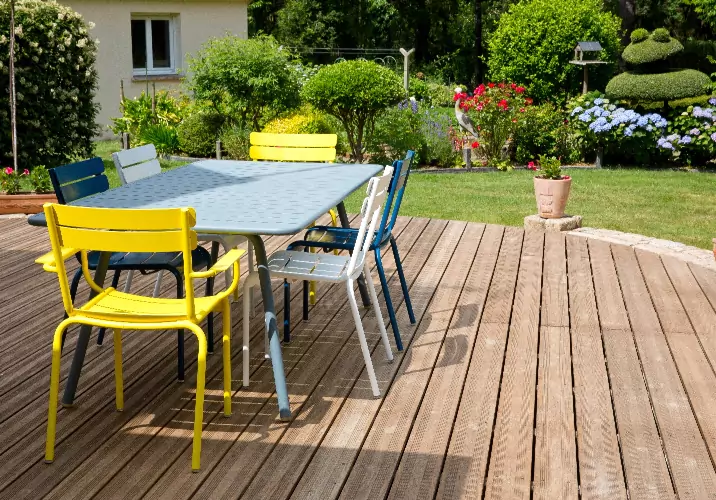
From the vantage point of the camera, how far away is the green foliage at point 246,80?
1112cm

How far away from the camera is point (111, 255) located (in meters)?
4.18

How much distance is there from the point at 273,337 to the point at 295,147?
2.26 metres

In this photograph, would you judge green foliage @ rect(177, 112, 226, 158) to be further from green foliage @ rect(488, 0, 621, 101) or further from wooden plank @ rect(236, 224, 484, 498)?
wooden plank @ rect(236, 224, 484, 498)

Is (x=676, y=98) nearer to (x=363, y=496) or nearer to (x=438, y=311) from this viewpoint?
(x=438, y=311)

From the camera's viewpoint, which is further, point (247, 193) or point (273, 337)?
point (247, 193)

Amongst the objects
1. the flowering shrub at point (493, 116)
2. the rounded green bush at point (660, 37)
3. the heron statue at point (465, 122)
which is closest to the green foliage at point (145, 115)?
the heron statue at point (465, 122)

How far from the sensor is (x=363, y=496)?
296cm

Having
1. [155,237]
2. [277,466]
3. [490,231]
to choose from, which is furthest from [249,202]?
[490,231]

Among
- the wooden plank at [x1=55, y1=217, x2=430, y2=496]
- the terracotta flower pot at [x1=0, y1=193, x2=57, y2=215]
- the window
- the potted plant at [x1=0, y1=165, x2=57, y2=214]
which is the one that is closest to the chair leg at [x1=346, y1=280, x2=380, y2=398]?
the wooden plank at [x1=55, y1=217, x2=430, y2=496]

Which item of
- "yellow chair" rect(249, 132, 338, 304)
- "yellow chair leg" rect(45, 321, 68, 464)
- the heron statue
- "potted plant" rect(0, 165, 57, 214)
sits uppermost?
the heron statue

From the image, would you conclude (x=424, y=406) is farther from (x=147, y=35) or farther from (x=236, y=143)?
(x=147, y=35)

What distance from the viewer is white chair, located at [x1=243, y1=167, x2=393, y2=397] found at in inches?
148

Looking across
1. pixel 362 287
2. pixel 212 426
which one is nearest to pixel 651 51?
pixel 362 287

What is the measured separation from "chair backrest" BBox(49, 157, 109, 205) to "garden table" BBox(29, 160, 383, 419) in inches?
5.3
